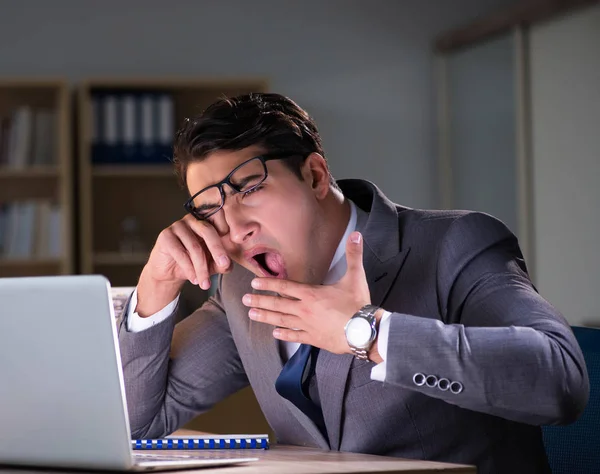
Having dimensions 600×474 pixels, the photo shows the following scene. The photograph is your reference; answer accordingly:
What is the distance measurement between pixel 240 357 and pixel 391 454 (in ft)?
1.31

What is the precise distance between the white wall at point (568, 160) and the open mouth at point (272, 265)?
286 cm

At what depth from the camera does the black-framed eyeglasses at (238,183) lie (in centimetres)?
156

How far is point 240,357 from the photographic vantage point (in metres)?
1.77

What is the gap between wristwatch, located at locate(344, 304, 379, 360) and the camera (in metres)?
1.19

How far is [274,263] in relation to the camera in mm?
1620

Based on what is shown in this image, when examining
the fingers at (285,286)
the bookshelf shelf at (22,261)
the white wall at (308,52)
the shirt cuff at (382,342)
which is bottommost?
the shirt cuff at (382,342)

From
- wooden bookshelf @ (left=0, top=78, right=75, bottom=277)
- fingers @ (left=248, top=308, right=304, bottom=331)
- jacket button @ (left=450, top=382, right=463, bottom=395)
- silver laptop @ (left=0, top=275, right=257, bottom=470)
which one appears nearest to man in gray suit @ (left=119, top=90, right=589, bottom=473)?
fingers @ (left=248, top=308, right=304, bottom=331)

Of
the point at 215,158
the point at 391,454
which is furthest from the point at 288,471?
the point at 215,158

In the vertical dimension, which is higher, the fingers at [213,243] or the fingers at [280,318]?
the fingers at [213,243]

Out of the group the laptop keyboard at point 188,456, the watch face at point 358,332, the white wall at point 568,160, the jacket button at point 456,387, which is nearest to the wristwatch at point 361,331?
the watch face at point 358,332

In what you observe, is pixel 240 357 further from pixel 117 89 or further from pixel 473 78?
pixel 473 78

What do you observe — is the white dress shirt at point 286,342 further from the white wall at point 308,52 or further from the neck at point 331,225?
the white wall at point 308,52

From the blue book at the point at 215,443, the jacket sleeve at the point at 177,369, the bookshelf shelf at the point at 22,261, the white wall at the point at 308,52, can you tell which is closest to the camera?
the blue book at the point at 215,443

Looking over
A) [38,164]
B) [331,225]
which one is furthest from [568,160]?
[331,225]
